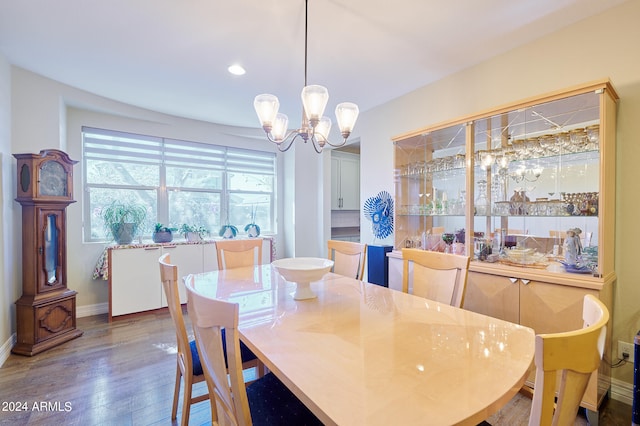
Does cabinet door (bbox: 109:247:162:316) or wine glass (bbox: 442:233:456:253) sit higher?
wine glass (bbox: 442:233:456:253)

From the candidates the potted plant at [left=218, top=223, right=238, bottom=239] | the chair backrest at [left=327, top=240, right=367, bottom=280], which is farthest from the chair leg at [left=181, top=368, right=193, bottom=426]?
the potted plant at [left=218, top=223, right=238, bottom=239]

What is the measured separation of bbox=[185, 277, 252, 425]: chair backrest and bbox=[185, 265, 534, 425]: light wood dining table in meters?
0.14

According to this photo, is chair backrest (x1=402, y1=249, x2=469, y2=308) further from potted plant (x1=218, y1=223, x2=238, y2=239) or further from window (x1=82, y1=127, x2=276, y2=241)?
window (x1=82, y1=127, x2=276, y2=241)

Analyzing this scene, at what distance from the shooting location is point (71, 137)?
348cm

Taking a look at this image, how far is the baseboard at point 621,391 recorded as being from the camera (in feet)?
6.10

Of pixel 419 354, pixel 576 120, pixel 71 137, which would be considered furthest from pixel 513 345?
pixel 71 137

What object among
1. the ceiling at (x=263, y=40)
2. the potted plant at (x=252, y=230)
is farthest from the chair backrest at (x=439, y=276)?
the potted plant at (x=252, y=230)

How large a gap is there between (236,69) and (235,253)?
1759mm

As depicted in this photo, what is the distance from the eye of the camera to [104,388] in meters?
2.08

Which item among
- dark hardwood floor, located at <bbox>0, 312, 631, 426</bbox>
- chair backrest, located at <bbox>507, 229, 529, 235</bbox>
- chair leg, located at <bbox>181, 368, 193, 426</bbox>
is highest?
chair backrest, located at <bbox>507, 229, 529, 235</bbox>

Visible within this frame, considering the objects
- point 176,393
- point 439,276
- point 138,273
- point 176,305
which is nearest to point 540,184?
point 439,276

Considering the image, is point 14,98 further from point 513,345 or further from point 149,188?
point 513,345

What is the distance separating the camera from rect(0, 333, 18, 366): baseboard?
7.87 ft

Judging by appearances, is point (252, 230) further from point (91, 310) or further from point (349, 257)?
point (349, 257)
